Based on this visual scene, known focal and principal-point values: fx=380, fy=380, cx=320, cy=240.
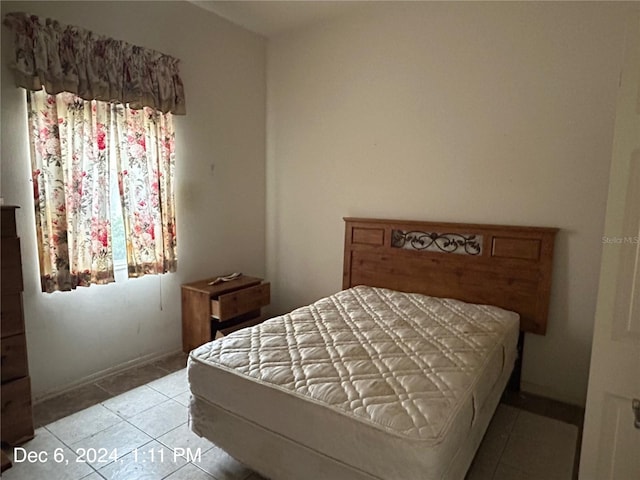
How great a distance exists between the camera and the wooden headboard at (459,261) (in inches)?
99.8

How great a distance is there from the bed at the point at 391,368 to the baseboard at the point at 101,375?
1.21 metres

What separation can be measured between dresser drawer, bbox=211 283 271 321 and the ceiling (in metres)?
2.29

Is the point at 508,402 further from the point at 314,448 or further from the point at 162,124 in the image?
the point at 162,124

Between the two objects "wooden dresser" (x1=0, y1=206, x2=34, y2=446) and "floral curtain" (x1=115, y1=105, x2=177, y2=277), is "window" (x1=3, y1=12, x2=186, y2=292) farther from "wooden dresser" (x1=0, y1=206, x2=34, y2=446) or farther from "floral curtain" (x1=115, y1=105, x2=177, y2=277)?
"wooden dresser" (x1=0, y1=206, x2=34, y2=446)

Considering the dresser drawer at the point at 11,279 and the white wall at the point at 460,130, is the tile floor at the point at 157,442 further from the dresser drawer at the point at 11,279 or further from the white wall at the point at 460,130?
the dresser drawer at the point at 11,279

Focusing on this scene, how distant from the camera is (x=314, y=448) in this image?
1.47 m

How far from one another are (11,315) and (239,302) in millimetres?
1492

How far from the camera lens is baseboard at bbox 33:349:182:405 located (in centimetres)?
241

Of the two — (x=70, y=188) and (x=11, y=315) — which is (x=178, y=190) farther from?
(x=11, y=315)

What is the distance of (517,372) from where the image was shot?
8.73ft

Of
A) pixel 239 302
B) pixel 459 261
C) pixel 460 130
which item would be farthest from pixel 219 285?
pixel 460 130

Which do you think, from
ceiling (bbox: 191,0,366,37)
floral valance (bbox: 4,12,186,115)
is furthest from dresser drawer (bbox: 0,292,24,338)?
ceiling (bbox: 191,0,366,37)

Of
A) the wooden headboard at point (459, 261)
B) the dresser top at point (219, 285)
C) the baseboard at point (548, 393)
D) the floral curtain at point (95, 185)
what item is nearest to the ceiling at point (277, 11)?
the floral curtain at point (95, 185)

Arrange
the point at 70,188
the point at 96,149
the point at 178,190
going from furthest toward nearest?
the point at 178,190
the point at 96,149
the point at 70,188
